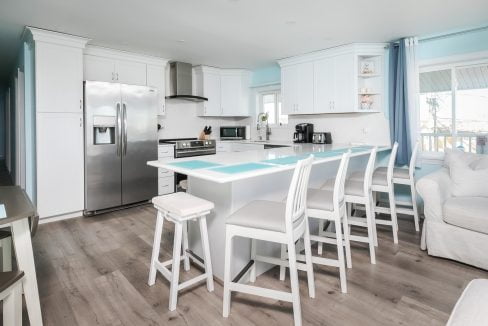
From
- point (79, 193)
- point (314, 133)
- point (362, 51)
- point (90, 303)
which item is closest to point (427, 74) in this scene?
point (362, 51)

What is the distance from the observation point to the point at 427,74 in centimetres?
405

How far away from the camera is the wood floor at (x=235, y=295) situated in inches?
71.0

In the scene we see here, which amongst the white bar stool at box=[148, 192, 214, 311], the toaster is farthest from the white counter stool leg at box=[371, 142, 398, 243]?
the white bar stool at box=[148, 192, 214, 311]

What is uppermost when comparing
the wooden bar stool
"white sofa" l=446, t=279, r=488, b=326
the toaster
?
the toaster

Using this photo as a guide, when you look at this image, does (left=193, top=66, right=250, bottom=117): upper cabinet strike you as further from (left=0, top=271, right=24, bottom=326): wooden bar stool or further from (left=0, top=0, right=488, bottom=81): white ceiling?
(left=0, top=271, right=24, bottom=326): wooden bar stool

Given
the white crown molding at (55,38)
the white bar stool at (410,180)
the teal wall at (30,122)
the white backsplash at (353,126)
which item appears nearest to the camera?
the white bar stool at (410,180)

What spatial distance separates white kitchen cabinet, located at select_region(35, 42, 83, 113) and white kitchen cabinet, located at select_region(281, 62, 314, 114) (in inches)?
120

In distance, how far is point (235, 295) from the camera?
2.03 meters

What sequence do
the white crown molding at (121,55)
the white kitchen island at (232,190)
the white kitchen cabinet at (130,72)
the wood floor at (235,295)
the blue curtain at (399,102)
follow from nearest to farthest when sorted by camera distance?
the wood floor at (235,295) < the white kitchen island at (232,190) < the blue curtain at (399,102) < the white crown molding at (121,55) < the white kitchen cabinet at (130,72)

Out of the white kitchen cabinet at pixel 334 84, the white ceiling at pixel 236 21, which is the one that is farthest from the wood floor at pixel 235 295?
the white ceiling at pixel 236 21

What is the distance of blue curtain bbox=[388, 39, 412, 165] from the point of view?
3846 mm

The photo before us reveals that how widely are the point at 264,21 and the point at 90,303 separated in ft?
10.2

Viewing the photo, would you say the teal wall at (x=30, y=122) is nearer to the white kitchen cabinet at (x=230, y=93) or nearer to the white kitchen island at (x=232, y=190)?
the white kitchen island at (x=232, y=190)

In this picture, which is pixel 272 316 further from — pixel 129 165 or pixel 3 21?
pixel 3 21
